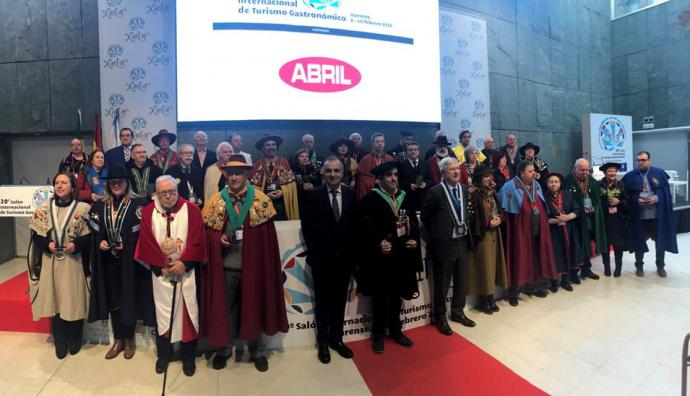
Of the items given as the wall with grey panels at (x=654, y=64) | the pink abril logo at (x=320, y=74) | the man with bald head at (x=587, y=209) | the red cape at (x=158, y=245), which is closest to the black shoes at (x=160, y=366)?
the red cape at (x=158, y=245)

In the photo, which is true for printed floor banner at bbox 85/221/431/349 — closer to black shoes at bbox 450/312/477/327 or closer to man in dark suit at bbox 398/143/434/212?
black shoes at bbox 450/312/477/327

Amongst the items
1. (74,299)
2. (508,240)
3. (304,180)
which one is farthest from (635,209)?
(74,299)

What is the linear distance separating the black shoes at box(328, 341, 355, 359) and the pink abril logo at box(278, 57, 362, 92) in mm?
3682

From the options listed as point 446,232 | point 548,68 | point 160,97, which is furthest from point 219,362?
point 548,68

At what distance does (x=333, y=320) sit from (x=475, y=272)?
1596 millimetres

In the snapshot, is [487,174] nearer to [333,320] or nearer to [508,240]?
[508,240]

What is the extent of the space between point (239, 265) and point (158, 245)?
57cm

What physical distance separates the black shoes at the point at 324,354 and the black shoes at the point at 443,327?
1.08 meters

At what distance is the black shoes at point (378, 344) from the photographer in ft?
9.77

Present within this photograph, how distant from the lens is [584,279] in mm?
4645

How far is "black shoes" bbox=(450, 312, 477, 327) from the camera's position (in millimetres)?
3402

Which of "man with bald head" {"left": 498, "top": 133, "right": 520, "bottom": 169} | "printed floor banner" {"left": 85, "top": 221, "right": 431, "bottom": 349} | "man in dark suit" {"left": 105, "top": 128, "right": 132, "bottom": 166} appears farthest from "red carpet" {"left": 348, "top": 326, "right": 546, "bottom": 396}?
"man in dark suit" {"left": 105, "top": 128, "right": 132, "bottom": 166}

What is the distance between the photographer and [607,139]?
9086mm

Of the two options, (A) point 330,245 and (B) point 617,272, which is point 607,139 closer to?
(B) point 617,272
